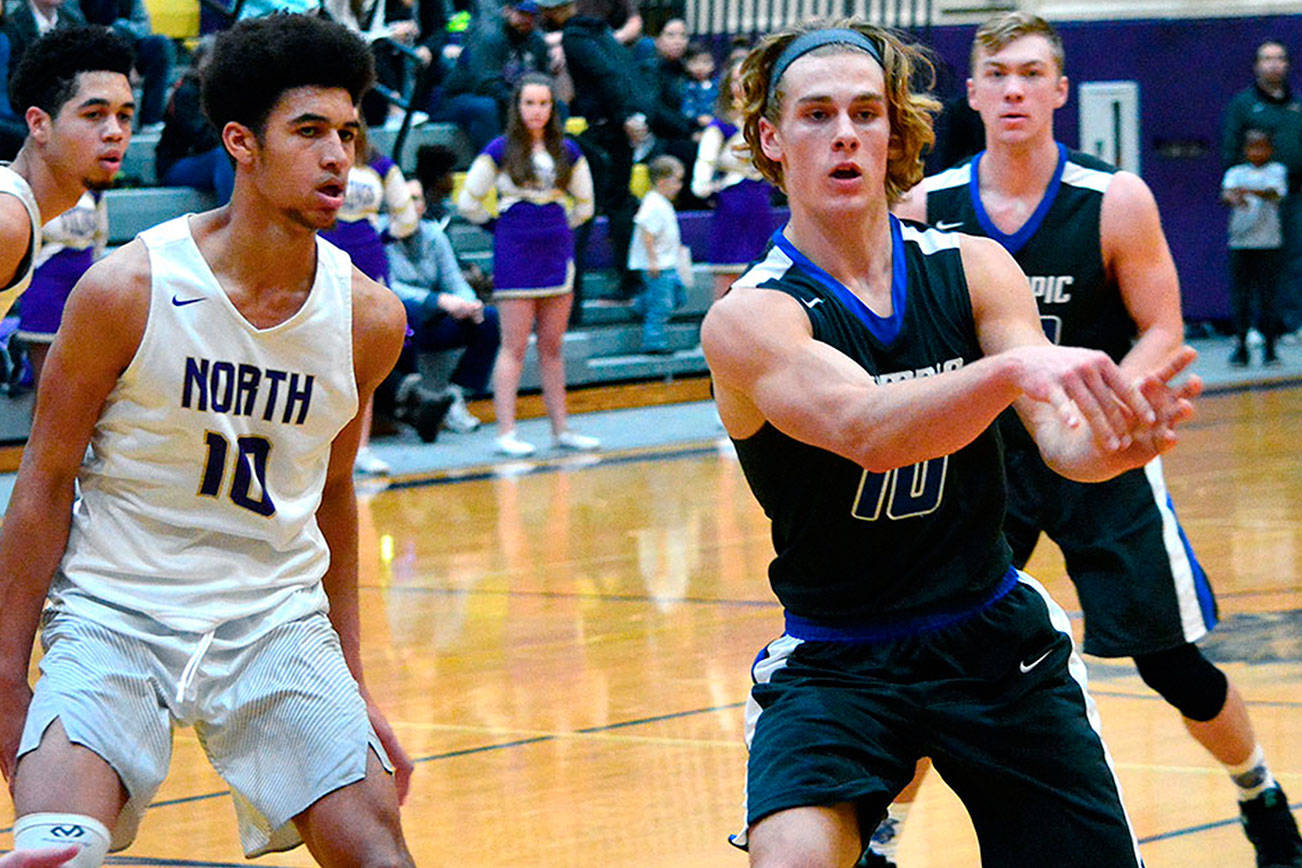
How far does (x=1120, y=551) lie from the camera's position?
4.56 meters

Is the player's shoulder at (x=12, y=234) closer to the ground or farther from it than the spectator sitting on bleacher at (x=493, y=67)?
farther from it

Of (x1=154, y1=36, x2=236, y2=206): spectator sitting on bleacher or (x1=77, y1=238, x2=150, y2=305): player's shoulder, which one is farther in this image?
(x1=154, y1=36, x2=236, y2=206): spectator sitting on bleacher

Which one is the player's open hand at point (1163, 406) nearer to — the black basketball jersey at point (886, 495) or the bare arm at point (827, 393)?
the bare arm at point (827, 393)

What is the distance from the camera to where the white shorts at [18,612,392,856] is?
3248 millimetres

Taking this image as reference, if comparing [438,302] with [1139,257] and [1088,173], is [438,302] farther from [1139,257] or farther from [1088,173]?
[1139,257]

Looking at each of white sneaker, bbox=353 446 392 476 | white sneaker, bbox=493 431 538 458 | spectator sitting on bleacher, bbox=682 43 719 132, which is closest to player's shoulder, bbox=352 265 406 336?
white sneaker, bbox=353 446 392 476

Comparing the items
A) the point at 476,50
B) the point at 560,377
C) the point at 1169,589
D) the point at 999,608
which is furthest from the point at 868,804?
the point at 476,50

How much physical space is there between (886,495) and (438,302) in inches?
346

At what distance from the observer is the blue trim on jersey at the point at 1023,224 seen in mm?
4742

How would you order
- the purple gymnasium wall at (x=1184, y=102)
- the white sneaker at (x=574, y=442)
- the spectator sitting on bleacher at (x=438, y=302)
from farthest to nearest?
the purple gymnasium wall at (x=1184, y=102) < the spectator sitting on bleacher at (x=438, y=302) < the white sneaker at (x=574, y=442)

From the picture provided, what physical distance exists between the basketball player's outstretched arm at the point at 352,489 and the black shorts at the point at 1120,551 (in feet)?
5.46

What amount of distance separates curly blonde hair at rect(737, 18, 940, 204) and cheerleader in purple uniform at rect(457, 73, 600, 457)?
756 centimetres

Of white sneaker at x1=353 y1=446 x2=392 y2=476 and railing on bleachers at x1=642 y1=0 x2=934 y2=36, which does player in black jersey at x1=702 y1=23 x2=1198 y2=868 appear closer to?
white sneaker at x1=353 y1=446 x2=392 y2=476

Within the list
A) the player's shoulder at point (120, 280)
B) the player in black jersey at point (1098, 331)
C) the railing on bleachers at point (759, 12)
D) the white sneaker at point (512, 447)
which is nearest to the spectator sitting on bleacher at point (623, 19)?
the railing on bleachers at point (759, 12)
